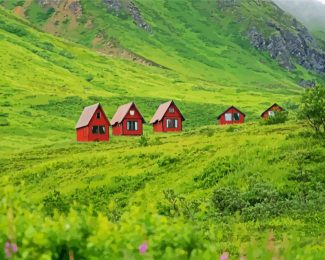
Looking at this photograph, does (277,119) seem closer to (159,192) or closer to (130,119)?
(159,192)

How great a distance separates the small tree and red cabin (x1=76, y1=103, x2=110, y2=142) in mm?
52916

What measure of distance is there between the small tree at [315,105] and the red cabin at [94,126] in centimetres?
5292

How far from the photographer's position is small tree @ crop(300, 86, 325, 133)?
43.2 meters

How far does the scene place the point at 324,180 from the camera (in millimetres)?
33844

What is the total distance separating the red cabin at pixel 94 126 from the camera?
94312 mm

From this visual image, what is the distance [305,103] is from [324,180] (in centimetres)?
1159

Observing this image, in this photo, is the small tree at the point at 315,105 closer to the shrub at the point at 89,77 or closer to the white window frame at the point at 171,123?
the white window frame at the point at 171,123

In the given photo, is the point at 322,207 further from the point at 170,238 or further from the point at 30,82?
the point at 30,82

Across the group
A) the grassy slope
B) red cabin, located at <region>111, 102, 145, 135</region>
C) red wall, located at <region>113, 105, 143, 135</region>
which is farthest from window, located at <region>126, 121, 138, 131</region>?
the grassy slope

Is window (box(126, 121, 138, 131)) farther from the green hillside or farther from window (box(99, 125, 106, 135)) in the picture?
the green hillside

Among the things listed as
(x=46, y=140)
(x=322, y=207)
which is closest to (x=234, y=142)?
(x=322, y=207)

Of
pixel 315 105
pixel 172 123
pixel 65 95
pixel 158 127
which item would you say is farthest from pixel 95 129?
pixel 315 105

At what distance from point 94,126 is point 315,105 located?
55112 mm

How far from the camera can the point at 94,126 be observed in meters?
94.4
